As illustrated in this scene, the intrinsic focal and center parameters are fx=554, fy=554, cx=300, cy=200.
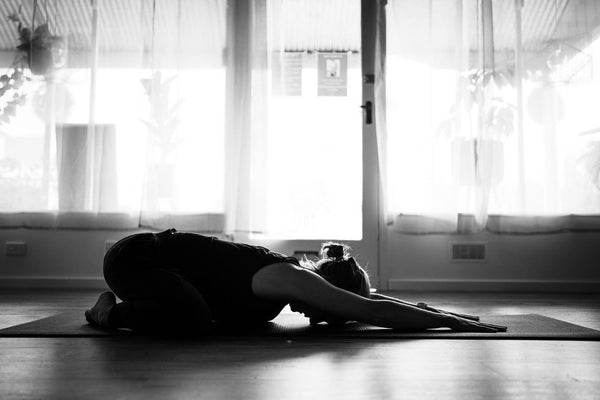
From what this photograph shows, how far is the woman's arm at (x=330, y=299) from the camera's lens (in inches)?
63.2

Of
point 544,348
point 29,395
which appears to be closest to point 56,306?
point 29,395

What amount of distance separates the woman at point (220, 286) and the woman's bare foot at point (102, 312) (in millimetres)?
79

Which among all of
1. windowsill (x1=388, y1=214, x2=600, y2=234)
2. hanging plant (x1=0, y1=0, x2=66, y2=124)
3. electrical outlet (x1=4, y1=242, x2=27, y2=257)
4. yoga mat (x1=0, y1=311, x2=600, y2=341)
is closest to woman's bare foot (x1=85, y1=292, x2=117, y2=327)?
yoga mat (x1=0, y1=311, x2=600, y2=341)

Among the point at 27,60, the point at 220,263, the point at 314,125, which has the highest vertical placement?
the point at 27,60

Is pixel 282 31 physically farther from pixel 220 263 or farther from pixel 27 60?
pixel 220 263

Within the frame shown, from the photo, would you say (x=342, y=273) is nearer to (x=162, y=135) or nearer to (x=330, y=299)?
(x=330, y=299)

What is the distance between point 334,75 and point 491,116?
1.08 m

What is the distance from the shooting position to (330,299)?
160 cm

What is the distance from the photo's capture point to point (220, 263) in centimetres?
176

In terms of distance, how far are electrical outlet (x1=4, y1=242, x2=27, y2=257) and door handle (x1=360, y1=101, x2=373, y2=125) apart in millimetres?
2438

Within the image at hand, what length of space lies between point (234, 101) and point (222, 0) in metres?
0.70

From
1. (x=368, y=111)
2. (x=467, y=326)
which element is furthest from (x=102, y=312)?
(x=368, y=111)

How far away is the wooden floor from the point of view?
115 centimetres

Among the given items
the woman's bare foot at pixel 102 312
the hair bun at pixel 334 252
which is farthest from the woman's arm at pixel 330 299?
the woman's bare foot at pixel 102 312
